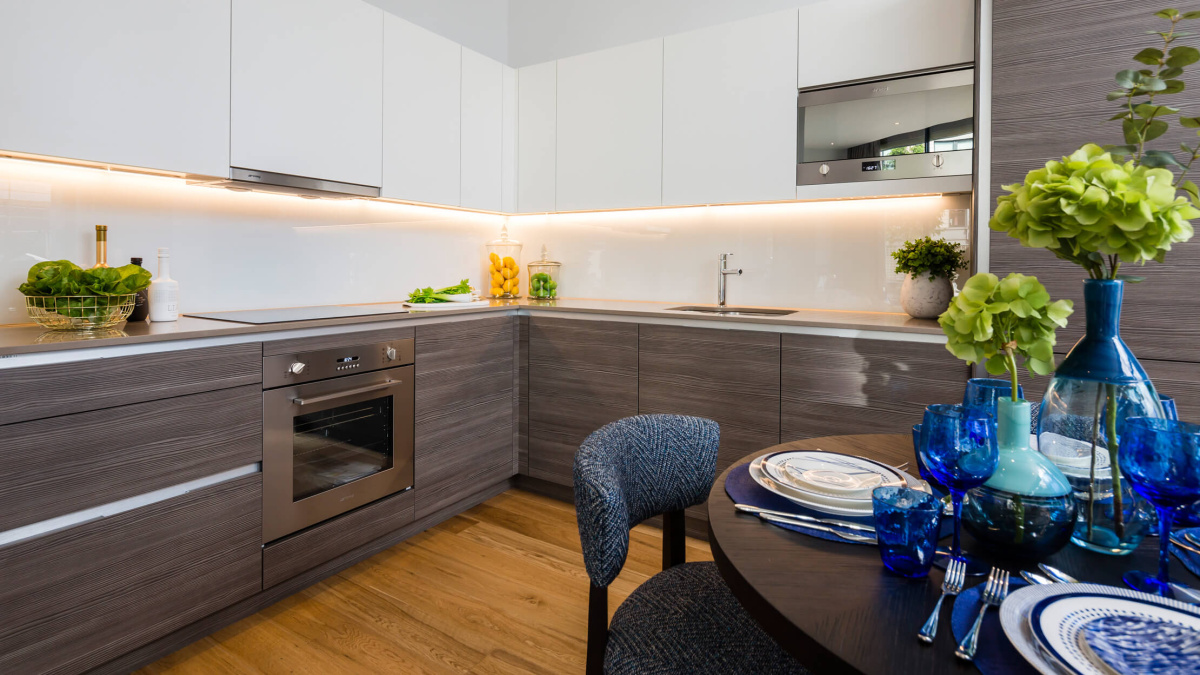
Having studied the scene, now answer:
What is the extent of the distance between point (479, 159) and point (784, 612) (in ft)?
9.86

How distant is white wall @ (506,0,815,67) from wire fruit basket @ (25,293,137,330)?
209cm

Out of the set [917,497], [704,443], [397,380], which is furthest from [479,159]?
[917,497]

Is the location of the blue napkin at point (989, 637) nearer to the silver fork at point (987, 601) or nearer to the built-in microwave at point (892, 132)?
the silver fork at point (987, 601)

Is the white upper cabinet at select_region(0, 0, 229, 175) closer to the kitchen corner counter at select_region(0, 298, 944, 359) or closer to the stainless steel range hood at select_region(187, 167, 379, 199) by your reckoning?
the stainless steel range hood at select_region(187, 167, 379, 199)

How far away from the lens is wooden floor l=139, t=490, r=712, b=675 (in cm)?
183

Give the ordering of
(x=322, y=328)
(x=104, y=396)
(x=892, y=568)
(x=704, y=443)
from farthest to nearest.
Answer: (x=322, y=328), (x=104, y=396), (x=704, y=443), (x=892, y=568)

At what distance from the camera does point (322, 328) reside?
221 cm

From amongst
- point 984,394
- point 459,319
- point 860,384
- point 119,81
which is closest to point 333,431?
point 459,319

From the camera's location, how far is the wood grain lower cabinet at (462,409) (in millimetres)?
2621

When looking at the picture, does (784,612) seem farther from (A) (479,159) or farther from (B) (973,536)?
(A) (479,159)

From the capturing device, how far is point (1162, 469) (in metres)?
0.72

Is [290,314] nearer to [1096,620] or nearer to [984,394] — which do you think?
[984,394]

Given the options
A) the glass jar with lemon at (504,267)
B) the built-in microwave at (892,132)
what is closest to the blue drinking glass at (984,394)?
the built-in microwave at (892,132)

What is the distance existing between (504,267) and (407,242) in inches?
22.1
